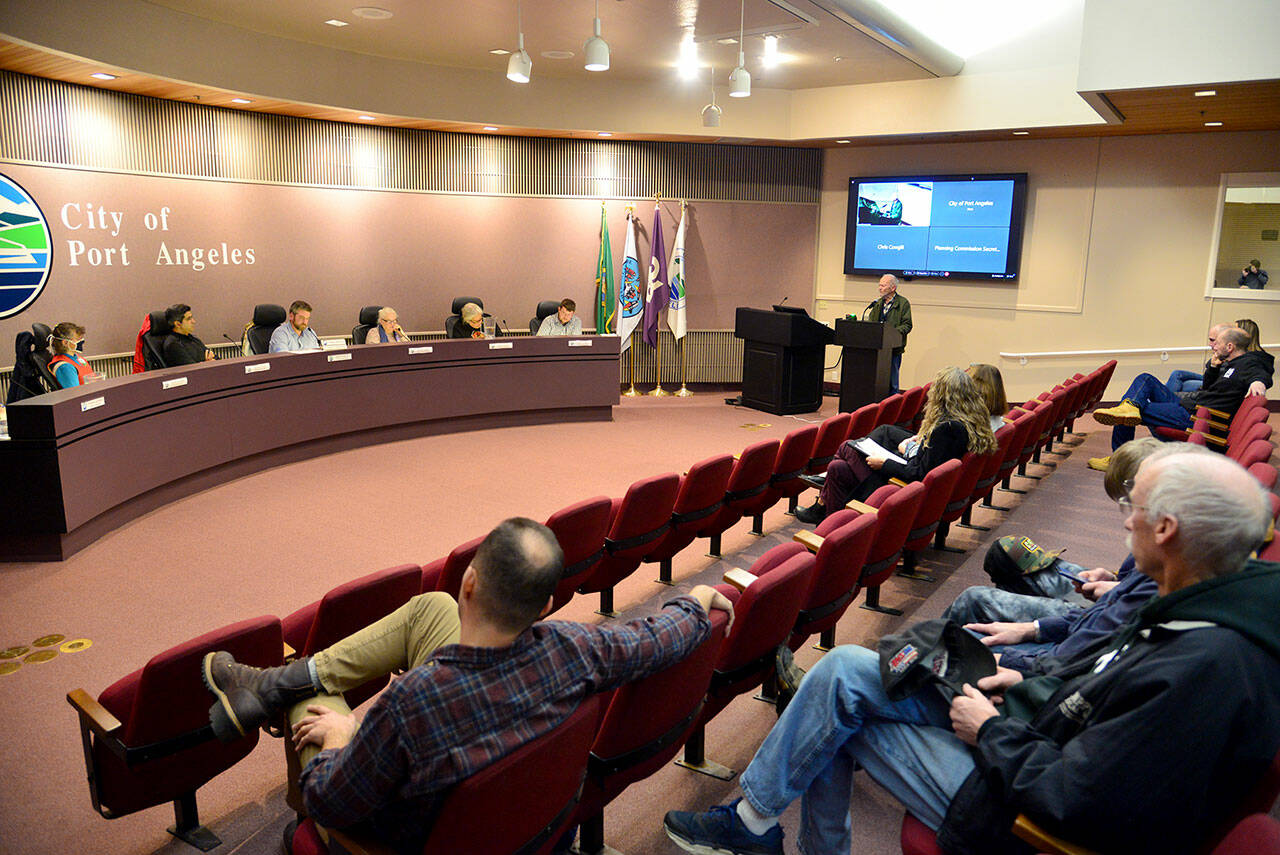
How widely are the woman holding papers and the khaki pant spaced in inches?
120

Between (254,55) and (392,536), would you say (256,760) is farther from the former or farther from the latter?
(254,55)

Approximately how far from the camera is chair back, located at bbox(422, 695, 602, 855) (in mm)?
1623

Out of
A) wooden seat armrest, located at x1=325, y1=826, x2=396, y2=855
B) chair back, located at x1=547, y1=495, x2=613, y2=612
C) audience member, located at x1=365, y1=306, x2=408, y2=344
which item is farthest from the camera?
audience member, located at x1=365, y1=306, x2=408, y2=344

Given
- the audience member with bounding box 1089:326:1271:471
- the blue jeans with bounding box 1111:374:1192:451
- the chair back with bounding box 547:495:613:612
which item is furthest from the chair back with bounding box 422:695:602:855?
the blue jeans with bounding box 1111:374:1192:451

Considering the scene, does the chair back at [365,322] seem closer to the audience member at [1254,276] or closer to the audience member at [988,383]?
the audience member at [988,383]

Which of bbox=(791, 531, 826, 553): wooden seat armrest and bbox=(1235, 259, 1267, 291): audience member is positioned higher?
bbox=(1235, 259, 1267, 291): audience member

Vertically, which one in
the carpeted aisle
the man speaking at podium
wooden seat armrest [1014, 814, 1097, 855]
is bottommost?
the carpeted aisle

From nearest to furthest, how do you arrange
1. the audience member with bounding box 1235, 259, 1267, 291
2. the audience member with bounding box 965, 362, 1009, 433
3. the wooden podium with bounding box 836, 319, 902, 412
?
the audience member with bounding box 965, 362, 1009, 433
the wooden podium with bounding box 836, 319, 902, 412
the audience member with bounding box 1235, 259, 1267, 291

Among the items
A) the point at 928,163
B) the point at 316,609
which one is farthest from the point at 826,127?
the point at 316,609

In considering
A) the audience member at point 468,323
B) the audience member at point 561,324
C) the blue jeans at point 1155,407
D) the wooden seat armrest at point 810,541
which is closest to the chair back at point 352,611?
the wooden seat armrest at point 810,541

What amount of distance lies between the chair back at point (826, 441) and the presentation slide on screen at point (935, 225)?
5.86 m

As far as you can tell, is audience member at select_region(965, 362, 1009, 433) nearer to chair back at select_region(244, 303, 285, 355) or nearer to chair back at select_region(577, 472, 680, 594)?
chair back at select_region(577, 472, 680, 594)

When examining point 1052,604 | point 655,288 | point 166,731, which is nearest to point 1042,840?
point 1052,604

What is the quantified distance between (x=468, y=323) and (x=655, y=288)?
3130 millimetres
